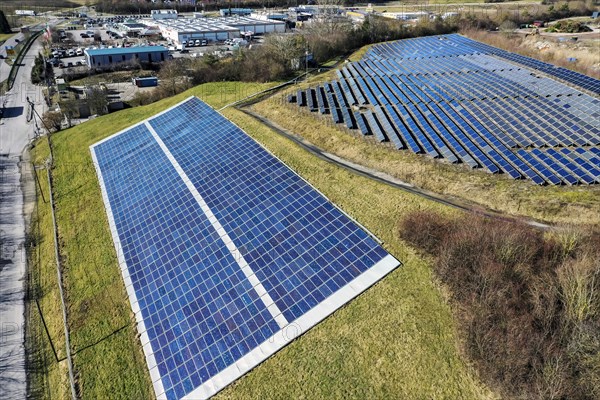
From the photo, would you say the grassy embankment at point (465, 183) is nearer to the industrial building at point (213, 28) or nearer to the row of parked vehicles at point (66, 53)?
the row of parked vehicles at point (66, 53)

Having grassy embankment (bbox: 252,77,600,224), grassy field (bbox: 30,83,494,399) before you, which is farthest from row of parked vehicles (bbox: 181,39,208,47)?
grassy field (bbox: 30,83,494,399)

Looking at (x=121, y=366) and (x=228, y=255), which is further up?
(x=228, y=255)

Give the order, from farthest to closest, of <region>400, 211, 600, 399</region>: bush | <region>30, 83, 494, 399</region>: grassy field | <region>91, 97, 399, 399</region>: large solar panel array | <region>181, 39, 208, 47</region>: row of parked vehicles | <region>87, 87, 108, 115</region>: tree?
<region>181, 39, 208, 47</region>: row of parked vehicles → <region>87, 87, 108, 115</region>: tree → <region>91, 97, 399, 399</region>: large solar panel array → <region>30, 83, 494, 399</region>: grassy field → <region>400, 211, 600, 399</region>: bush

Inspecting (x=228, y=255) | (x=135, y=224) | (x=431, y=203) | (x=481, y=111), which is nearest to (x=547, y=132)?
(x=481, y=111)

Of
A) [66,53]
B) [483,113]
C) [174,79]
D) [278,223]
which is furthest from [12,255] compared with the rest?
[66,53]

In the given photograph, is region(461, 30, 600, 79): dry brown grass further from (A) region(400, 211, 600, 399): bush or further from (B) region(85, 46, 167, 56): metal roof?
(B) region(85, 46, 167, 56): metal roof

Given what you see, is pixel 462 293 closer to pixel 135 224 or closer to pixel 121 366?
pixel 121 366

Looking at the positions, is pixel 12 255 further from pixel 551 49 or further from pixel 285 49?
pixel 551 49
